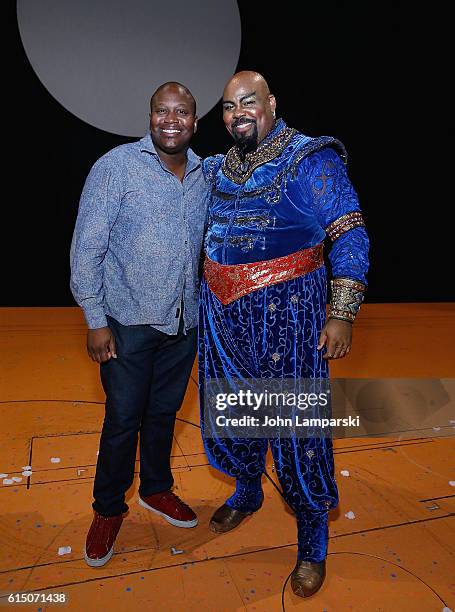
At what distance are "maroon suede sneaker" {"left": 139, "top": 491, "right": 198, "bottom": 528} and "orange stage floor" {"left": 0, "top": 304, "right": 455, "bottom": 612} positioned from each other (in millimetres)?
31

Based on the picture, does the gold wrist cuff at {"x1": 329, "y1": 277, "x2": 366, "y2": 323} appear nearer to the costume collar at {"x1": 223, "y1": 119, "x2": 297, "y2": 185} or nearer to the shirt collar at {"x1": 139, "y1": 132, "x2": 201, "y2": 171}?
the costume collar at {"x1": 223, "y1": 119, "x2": 297, "y2": 185}

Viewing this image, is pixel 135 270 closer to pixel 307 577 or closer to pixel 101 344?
pixel 101 344

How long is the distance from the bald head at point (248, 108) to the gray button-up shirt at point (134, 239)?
19 centimetres

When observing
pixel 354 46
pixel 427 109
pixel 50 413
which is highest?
pixel 354 46

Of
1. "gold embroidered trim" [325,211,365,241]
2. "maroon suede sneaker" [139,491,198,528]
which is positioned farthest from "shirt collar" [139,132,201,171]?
"maroon suede sneaker" [139,491,198,528]

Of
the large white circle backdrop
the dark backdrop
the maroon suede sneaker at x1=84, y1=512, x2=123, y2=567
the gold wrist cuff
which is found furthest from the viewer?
the dark backdrop

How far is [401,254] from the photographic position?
540 cm

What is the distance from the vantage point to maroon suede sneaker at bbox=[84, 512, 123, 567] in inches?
61.5

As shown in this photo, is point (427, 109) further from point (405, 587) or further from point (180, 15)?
point (405, 587)

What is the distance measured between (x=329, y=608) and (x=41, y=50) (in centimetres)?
383

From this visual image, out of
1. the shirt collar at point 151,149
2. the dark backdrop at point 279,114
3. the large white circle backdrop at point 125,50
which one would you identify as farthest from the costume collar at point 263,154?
the dark backdrop at point 279,114

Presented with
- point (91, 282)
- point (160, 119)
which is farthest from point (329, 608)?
point (160, 119)

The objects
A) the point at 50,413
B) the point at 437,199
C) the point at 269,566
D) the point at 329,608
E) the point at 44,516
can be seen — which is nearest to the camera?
the point at 329,608

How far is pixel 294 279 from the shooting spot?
57.0 inches
